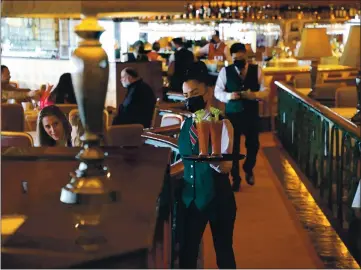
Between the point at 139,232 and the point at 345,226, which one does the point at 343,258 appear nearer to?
the point at 345,226

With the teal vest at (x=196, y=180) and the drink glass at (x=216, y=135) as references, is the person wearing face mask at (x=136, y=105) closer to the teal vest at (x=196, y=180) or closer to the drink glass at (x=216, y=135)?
the teal vest at (x=196, y=180)

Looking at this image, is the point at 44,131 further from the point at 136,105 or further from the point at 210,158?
the point at 136,105

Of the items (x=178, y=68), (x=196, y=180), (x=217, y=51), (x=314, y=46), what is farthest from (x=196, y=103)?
(x=217, y=51)

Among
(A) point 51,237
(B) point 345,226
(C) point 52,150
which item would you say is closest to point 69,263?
(A) point 51,237

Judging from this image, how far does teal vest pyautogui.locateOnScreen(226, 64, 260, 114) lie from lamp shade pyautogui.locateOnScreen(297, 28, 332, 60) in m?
2.33

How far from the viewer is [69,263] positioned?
5.66 feet

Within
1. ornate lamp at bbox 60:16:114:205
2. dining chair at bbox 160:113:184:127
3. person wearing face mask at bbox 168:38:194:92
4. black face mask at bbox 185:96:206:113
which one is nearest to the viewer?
ornate lamp at bbox 60:16:114:205

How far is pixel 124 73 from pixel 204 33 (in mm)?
11703

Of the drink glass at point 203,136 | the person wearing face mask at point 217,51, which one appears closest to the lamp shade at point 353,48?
the drink glass at point 203,136

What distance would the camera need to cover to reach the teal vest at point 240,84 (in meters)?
7.11

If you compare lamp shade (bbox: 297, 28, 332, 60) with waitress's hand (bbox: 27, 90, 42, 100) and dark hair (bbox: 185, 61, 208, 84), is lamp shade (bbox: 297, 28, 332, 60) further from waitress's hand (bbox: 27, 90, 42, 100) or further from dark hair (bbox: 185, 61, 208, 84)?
dark hair (bbox: 185, 61, 208, 84)

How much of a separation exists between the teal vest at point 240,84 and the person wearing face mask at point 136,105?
0.80 metres

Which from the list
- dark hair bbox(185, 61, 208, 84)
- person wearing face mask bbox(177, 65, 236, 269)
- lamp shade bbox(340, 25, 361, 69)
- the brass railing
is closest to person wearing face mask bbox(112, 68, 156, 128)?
the brass railing

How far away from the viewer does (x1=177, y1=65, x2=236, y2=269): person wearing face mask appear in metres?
3.72
